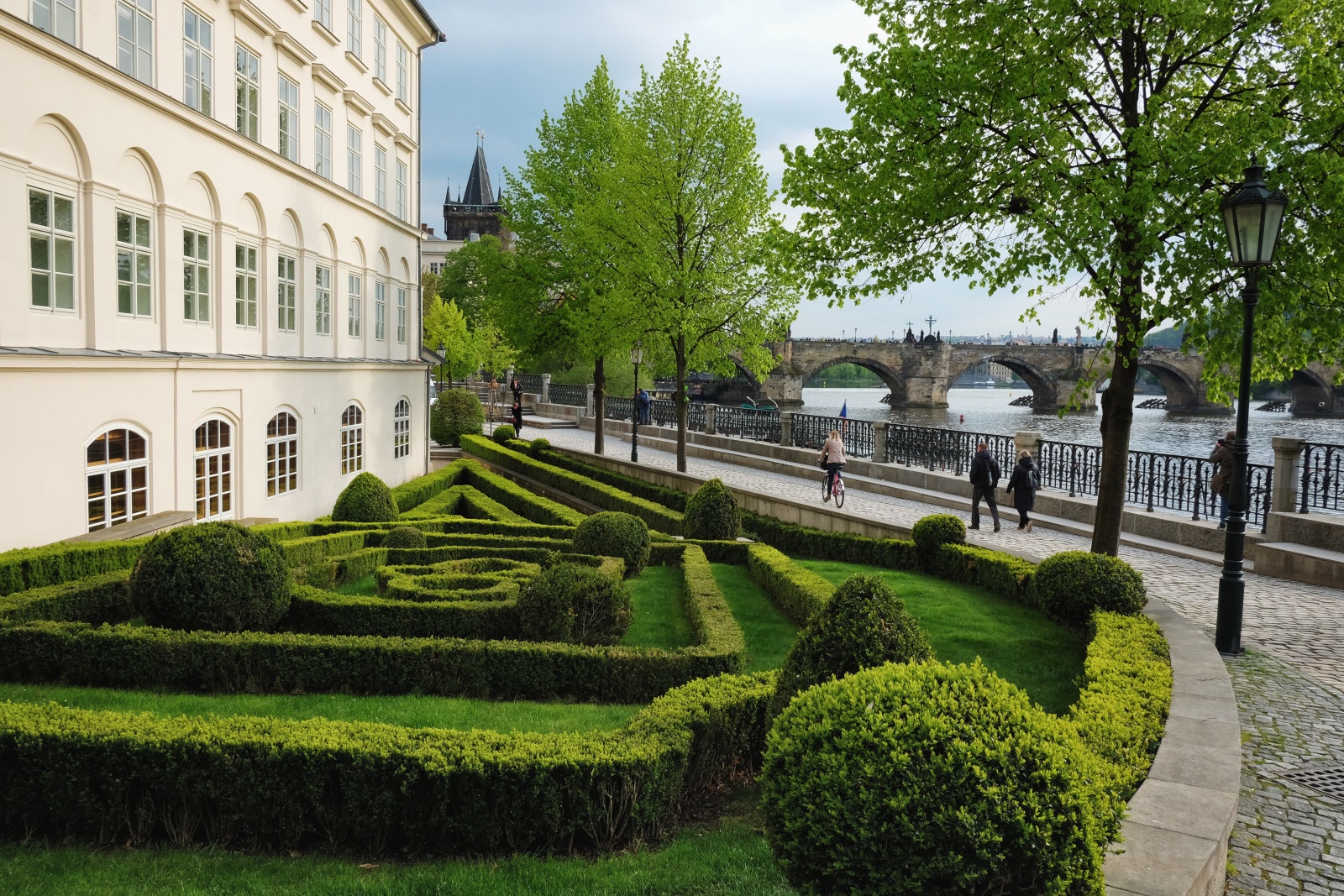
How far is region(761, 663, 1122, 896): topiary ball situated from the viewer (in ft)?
11.9

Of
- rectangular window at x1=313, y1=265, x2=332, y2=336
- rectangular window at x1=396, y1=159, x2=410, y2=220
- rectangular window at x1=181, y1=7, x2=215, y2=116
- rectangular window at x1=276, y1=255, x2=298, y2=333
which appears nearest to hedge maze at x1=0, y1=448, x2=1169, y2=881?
rectangular window at x1=276, y1=255, x2=298, y2=333

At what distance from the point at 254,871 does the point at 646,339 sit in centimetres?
2114

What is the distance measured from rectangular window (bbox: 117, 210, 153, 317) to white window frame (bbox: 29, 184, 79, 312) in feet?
2.98

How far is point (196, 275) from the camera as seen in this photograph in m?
15.1

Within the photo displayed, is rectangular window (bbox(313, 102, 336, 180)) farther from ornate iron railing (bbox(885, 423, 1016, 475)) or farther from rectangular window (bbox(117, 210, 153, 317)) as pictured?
ornate iron railing (bbox(885, 423, 1016, 475))

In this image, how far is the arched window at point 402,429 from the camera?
25000 mm

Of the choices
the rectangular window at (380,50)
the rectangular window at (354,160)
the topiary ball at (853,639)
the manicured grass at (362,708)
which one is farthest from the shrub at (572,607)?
the rectangular window at (380,50)

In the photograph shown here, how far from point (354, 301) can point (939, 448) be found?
50.4 ft

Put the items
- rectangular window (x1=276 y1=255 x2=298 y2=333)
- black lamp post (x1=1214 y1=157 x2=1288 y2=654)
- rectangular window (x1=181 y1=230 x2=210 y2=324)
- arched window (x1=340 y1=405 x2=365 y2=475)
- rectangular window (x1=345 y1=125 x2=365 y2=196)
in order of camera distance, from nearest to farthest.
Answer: black lamp post (x1=1214 y1=157 x2=1288 y2=654)
rectangular window (x1=181 y1=230 x2=210 y2=324)
rectangular window (x1=276 y1=255 x2=298 y2=333)
arched window (x1=340 y1=405 x2=365 y2=475)
rectangular window (x1=345 y1=125 x2=365 y2=196)

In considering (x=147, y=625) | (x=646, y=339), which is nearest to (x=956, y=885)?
(x=147, y=625)

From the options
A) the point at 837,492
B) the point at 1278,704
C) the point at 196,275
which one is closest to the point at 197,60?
the point at 196,275

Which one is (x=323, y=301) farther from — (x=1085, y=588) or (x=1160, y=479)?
(x=1160, y=479)

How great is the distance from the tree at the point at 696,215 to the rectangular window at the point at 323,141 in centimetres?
698

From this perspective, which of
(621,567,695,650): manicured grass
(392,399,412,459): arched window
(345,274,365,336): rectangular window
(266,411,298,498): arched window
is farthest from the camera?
(392,399,412,459): arched window
